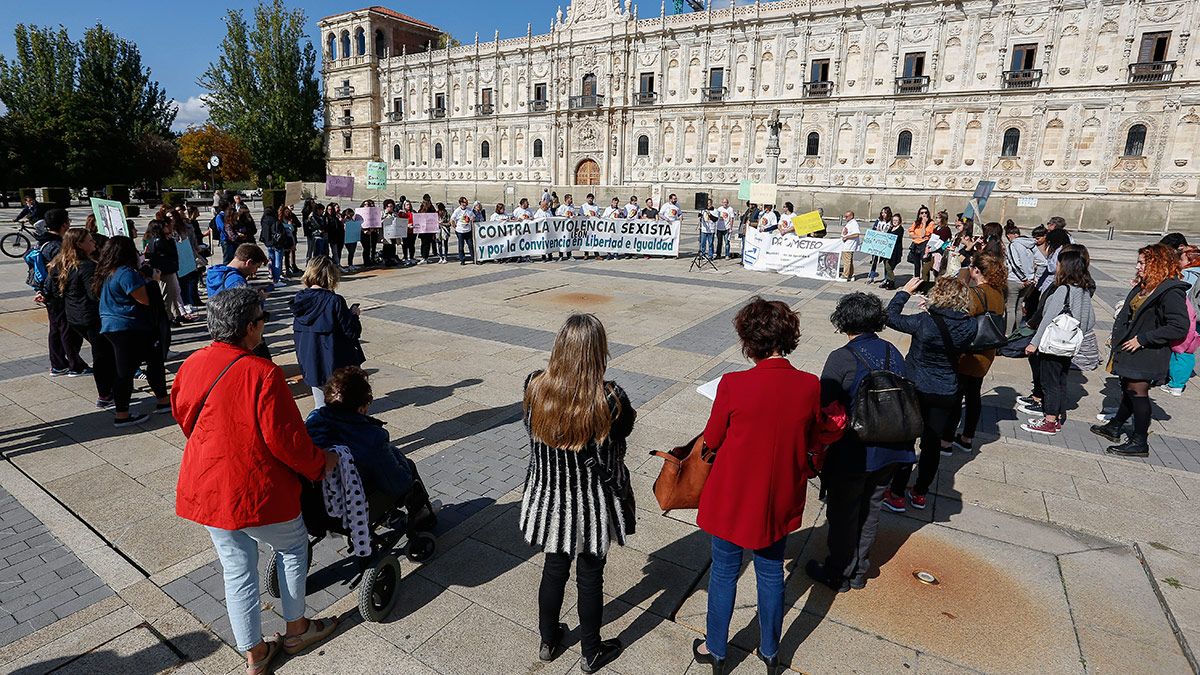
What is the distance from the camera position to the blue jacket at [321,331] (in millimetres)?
5230

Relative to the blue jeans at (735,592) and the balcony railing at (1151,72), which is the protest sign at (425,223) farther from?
the balcony railing at (1151,72)

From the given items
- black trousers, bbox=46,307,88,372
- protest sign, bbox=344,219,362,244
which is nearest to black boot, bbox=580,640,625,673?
black trousers, bbox=46,307,88,372

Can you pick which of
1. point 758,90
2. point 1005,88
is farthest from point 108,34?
point 1005,88

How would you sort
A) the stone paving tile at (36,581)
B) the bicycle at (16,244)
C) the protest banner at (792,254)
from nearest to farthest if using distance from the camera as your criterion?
the stone paving tile at (36,581) < the protest banner at (792,254) < the bicycle at (16,244)

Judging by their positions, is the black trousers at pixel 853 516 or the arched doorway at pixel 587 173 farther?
the arched doorway at pixel 587 173

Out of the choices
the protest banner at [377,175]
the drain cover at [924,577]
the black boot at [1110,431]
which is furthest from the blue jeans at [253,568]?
the protest banner at [377,175]

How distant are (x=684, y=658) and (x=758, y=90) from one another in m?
45.8

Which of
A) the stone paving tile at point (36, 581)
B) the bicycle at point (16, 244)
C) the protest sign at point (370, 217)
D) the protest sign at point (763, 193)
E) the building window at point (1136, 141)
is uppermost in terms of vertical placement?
the building window at point (1136, 141)

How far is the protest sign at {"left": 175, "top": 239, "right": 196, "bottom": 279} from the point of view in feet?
35.2

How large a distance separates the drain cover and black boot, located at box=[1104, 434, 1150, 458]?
3328mm

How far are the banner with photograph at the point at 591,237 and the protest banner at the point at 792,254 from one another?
273 centimetres

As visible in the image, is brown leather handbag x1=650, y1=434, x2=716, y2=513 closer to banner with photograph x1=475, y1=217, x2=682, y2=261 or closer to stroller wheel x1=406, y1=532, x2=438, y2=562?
stroller wheel x1=406, y1=532, x2=438, y2=562

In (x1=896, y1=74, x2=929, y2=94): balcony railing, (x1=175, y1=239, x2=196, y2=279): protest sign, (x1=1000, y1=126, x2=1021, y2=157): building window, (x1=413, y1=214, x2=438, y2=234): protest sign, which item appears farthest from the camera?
(x1=896, y1=74, x2=929, y2=94): balcony railing

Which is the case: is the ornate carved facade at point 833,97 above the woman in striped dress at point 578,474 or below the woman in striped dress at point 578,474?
above
